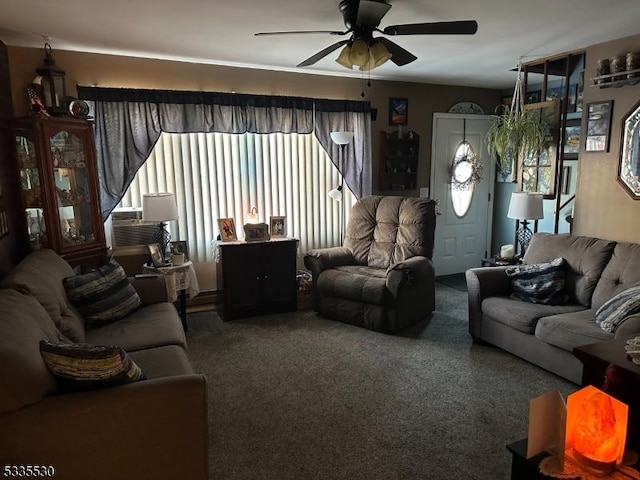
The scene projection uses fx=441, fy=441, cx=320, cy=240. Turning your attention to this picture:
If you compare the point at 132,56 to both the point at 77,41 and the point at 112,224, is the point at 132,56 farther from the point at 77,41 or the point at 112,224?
the point at 112,224

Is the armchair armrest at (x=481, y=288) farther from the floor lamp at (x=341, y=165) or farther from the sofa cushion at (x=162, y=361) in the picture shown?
the sofa cushion at (x=162, y=361)

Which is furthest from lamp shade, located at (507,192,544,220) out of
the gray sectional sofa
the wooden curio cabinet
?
the wooden curio cabinet

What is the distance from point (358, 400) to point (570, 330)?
145 centimetres

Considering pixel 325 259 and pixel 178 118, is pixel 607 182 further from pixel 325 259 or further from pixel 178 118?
pixel 178 118

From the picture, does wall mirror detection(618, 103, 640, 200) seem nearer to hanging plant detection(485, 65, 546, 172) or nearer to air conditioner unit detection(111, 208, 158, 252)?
hanging plant detection(485, 65, 546, 172)

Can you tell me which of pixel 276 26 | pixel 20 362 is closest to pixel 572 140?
pixel 276 26

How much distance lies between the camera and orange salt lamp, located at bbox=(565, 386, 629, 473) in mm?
1523

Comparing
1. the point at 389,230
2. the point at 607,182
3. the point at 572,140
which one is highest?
the point at 572,140

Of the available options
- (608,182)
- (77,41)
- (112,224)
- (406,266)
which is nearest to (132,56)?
(77,41)

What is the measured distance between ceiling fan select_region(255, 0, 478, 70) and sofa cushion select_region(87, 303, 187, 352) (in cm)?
187

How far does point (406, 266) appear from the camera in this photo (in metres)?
3.82

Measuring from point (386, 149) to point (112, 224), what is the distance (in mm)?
3102

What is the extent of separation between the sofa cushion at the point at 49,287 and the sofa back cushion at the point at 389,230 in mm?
2712

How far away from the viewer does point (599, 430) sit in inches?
60.4
